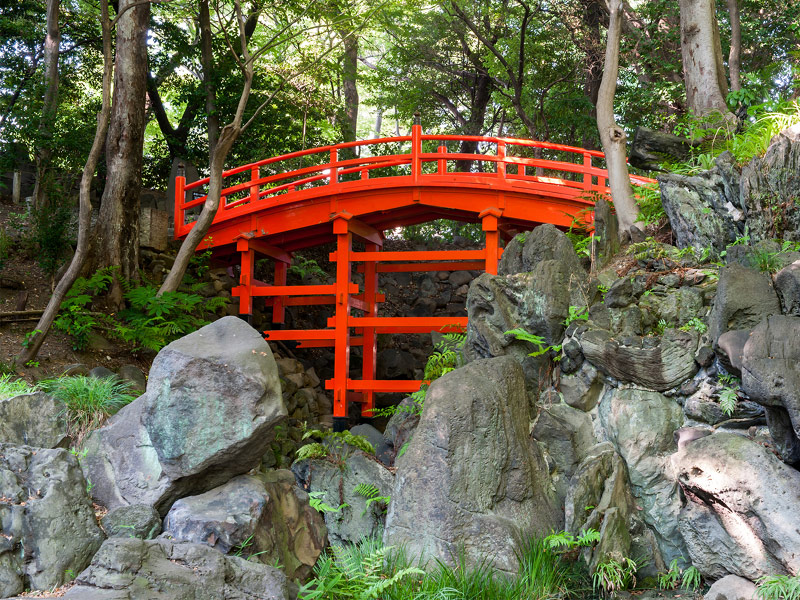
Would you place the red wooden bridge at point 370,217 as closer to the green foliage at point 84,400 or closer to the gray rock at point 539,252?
the gray rock at point 539,252

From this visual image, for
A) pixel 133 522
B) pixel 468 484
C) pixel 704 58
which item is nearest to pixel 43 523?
pixel 133 522

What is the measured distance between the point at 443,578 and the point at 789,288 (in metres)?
3.51

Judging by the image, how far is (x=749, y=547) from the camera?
16.8ft

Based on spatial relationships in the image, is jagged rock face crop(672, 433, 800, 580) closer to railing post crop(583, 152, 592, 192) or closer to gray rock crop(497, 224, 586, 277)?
gray rock crop(497, 224, 586, 277)

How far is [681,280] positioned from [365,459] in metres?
3.58

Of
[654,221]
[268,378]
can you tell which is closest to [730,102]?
[654,221]

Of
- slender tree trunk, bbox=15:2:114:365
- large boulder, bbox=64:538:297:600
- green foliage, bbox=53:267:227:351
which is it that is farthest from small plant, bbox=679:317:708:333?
slender tree trunk, bbox=15:2:114:365

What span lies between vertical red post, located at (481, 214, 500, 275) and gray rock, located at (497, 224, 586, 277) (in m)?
3.55

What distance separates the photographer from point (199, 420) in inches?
227

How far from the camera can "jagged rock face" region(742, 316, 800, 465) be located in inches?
185

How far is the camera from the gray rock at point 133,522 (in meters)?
5.30

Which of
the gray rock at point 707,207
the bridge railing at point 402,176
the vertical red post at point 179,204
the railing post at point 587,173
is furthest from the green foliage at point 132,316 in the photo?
the gray rock at point 707,207

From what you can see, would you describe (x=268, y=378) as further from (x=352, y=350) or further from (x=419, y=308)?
(x=419, y=308)

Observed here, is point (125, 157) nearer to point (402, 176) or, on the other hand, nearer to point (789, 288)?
point (402, 176)
